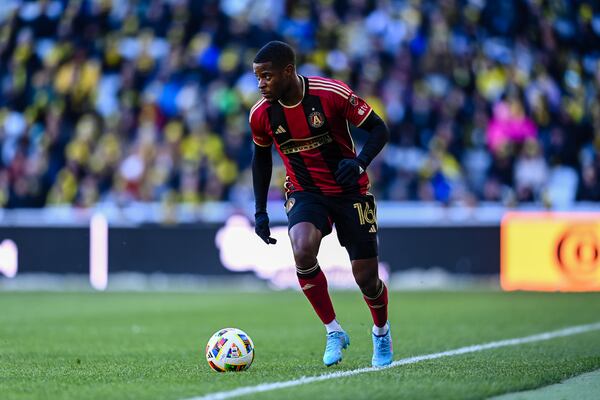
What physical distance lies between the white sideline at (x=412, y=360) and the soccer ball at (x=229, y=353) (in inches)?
19.3

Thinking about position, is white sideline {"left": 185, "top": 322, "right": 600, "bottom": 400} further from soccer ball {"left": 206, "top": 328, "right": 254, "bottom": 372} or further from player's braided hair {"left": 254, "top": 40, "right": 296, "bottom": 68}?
player's braided hair {"left": 254, "top": 40, "right": 296, "bottom": 68}

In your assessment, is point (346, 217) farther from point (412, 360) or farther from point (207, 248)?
point (207, 248)

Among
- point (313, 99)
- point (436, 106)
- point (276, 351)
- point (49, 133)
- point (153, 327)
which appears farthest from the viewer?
point (49, 133)

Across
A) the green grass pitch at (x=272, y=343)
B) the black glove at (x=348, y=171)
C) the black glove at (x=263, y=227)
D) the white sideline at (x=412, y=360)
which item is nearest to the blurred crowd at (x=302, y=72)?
the green grass pitch at (x=272, y=343)

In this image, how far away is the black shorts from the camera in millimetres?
6863

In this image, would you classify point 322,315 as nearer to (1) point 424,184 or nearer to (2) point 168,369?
(2) point 168,369

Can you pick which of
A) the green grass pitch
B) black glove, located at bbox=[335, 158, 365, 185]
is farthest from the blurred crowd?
black glove, located at bbox=[335, 158, 365, 185]

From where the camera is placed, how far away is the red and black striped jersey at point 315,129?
6832 mm

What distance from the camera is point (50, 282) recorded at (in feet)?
61.8

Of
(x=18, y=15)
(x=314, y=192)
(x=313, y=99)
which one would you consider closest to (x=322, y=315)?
(x=314, y=192)

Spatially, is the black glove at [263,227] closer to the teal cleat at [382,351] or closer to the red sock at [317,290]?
the red sock at [317,290]

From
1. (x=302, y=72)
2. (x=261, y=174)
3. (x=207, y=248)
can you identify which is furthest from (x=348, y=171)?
(x=302, y=72)

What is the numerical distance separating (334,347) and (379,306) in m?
0.40

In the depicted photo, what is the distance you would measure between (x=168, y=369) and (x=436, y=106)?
12.4 metres
